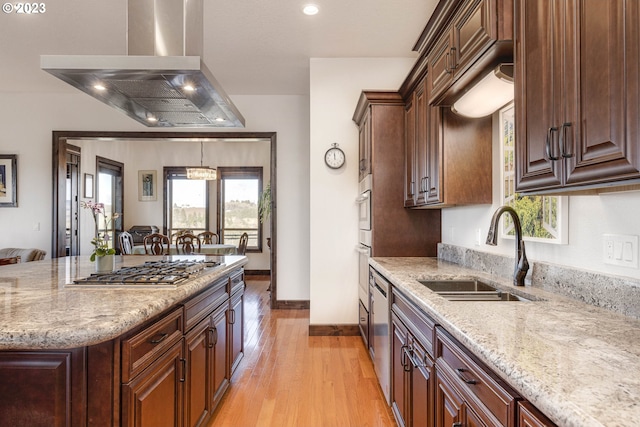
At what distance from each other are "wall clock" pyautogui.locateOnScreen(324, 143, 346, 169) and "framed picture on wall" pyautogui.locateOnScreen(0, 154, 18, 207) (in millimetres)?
A: 4374

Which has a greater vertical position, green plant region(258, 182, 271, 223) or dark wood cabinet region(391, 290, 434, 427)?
green plant region(258, 182, 271, 223)

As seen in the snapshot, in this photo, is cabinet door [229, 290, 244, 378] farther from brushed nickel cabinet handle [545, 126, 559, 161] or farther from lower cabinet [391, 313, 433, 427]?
brushed nickel cabinet handle [545, 126, 559, 161]

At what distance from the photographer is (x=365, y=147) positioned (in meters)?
3.65

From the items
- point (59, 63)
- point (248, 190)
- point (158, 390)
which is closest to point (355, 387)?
point (158, 390)

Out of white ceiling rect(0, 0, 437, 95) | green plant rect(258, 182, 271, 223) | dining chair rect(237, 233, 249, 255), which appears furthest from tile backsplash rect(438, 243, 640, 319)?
dining chair rect(237, 233, 249, 255)

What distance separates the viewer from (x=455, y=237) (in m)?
3.04

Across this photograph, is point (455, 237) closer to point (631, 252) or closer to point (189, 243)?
point (631, 252)

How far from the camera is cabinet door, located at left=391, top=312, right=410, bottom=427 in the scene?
1948mm

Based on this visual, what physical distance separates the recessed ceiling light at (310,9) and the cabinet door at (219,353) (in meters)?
2.39

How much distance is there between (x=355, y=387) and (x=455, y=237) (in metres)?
1.37

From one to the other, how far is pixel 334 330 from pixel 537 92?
3.16 meters

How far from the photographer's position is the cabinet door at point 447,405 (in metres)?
1.24

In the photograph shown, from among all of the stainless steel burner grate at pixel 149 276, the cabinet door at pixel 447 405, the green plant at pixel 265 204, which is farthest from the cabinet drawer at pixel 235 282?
the green plant at pixel 265 204

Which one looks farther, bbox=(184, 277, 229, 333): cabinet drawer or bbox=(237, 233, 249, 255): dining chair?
bbox=(237, 233, 249, 255): dining chair
